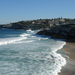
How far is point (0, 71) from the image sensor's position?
23.7ft

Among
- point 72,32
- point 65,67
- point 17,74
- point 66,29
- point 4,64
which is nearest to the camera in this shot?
point 17,74

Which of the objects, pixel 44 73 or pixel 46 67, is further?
pixel 46 67

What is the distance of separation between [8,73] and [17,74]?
1.98 feet

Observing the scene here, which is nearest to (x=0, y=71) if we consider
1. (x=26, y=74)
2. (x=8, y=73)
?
(x=8, y=73)

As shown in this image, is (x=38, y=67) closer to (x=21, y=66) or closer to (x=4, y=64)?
(x=21, y=66)

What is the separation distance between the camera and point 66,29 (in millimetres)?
26391

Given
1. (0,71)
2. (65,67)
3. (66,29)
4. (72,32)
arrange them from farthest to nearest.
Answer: (66,29)
(72,32)
(65,67)
(0,71)

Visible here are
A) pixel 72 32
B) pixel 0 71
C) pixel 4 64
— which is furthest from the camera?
pixel 72 32

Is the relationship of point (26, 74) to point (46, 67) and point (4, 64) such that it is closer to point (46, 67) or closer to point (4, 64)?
point (46, 67)

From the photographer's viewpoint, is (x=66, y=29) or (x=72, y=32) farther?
(x=66, y=29)

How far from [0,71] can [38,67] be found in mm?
2484

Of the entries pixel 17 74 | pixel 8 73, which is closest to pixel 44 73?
pixel 17 74

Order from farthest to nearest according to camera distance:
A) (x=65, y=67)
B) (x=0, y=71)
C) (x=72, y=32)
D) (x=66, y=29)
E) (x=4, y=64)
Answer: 1. (x=66, y=29)
2. (x=72, y=32)
3. (x=4, y=64)
4. (x=65, y=67)
5. (x=0, y=71)

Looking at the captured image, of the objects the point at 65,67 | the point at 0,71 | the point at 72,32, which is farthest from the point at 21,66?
the point at 72,32
